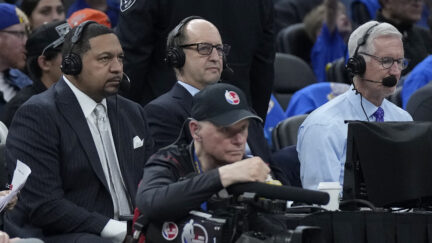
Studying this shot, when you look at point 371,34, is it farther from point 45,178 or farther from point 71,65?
point 45,178

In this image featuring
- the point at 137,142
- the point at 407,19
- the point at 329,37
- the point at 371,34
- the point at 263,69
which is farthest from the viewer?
the point at 329,37

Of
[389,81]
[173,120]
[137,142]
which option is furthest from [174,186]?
[389,81]

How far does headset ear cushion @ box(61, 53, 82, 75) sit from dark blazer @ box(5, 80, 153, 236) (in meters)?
0.09

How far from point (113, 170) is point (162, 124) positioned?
62 cm

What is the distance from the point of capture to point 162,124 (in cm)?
572

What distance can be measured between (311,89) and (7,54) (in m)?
2.48

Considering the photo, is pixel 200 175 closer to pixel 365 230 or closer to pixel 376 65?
pixel 365 230

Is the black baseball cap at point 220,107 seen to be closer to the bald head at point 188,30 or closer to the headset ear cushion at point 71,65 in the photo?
the headset ear cushion at point 71,65

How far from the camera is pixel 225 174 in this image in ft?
12.7

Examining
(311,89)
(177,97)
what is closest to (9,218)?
(177,97)

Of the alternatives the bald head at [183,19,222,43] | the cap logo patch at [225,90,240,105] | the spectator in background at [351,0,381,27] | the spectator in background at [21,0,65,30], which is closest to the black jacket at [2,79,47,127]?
the bald head at [183,19,222,43]

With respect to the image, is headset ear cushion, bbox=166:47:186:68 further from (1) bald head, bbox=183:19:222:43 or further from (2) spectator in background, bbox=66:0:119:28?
(2) spectator in background, bbox=66:0:119:28

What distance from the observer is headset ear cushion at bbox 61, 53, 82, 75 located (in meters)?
5.19

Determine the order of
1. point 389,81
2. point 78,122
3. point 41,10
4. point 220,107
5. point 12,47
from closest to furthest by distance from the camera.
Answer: point 220,107 → point 78,122 → point 389,81 → point 12,47 → point 41,10
